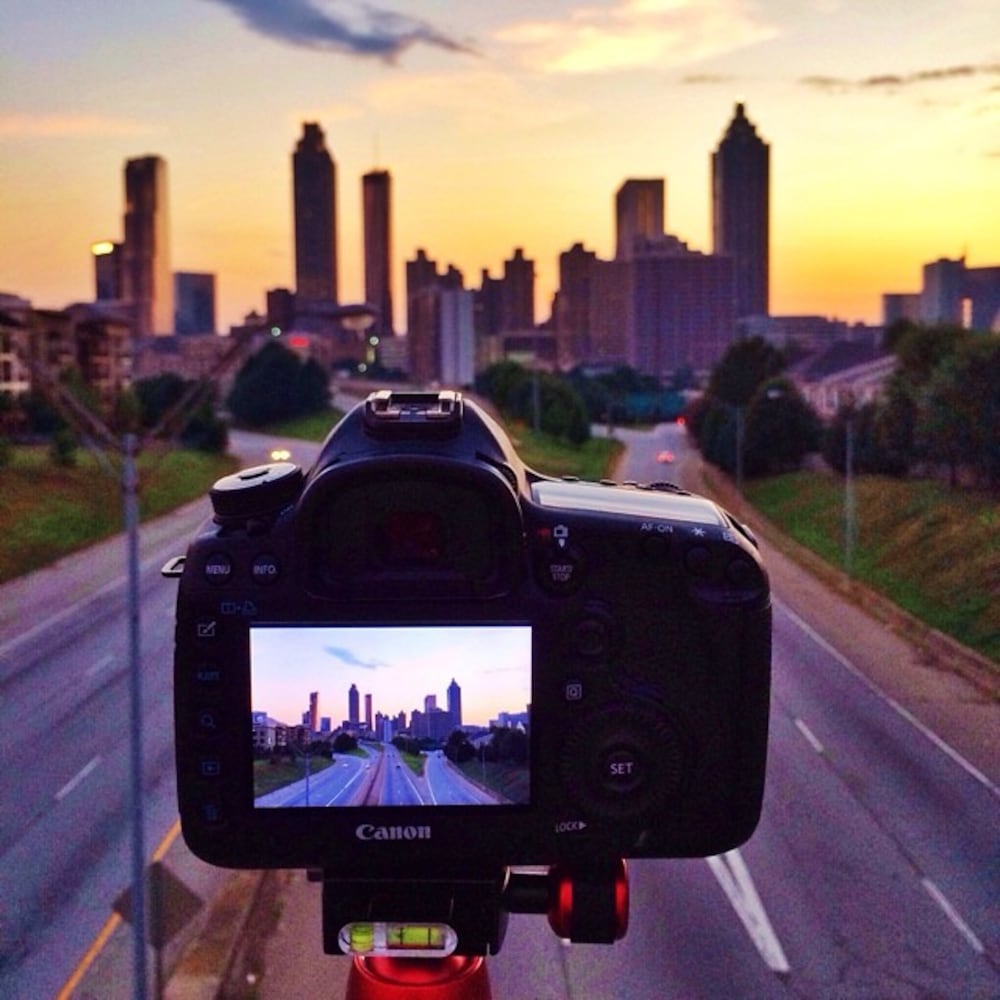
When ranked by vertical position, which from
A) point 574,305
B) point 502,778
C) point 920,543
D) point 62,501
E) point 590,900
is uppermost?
point 574,305

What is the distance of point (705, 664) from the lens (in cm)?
364

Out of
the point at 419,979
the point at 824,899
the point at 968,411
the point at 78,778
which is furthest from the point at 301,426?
the point at 419,979

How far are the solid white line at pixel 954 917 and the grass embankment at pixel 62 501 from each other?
22.6 metres

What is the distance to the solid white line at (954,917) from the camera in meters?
13.8

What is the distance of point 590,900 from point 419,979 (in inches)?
20.5

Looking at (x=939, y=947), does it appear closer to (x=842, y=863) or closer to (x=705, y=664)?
(x=842, y=863)

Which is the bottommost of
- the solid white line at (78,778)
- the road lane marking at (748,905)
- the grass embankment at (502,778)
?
the solid white line at (78,778)

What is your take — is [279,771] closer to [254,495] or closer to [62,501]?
[254,495]

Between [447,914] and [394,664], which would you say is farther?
[447,914]

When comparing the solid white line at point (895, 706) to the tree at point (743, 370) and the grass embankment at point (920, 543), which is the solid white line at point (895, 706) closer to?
the grass embankment at point (920, 543)

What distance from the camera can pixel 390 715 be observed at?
3662mm

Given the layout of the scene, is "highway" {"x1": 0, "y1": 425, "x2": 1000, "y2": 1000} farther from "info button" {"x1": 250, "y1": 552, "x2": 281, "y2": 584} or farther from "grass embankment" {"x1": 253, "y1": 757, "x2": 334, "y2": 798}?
"info button" {"x1": 250, "y1": 552, "x2": 281, "y2": 584}

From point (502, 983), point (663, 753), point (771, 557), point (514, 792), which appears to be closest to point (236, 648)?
point (514, 792)

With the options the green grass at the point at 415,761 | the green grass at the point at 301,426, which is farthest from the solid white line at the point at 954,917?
the green grass at the point at 301,426
